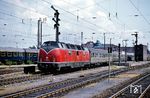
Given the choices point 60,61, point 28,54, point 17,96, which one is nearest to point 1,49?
point 28,54

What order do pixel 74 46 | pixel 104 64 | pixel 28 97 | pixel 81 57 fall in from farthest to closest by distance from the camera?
pixel 104 64 → pixel 81 57 → pixel 74 46 → pixel 28 97

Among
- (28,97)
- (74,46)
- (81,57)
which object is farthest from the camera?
(81,57)

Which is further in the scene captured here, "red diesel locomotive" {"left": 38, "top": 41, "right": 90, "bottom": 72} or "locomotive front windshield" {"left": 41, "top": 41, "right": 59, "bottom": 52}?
"locomotive front windshield" {"left": 41, "top": 41, "right": 59, "bottom": 52}

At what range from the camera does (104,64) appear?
56.1 metres

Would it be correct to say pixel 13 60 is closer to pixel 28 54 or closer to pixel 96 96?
pixel 28 54

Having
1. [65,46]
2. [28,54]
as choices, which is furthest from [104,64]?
[65,46]

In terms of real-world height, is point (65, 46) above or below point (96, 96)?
above

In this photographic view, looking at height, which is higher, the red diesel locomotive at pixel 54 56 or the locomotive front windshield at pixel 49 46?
the locomotive front windshield at pixel 49 46

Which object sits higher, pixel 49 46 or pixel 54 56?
pixel 49 46

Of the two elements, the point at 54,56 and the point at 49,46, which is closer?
the point at 54,56

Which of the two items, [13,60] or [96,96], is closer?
[96,96]

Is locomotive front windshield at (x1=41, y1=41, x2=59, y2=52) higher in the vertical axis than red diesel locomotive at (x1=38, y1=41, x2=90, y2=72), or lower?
higher

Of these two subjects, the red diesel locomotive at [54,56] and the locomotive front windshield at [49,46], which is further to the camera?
the locomotive front windshield at [49,46]

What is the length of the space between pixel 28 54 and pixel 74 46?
24169mm
